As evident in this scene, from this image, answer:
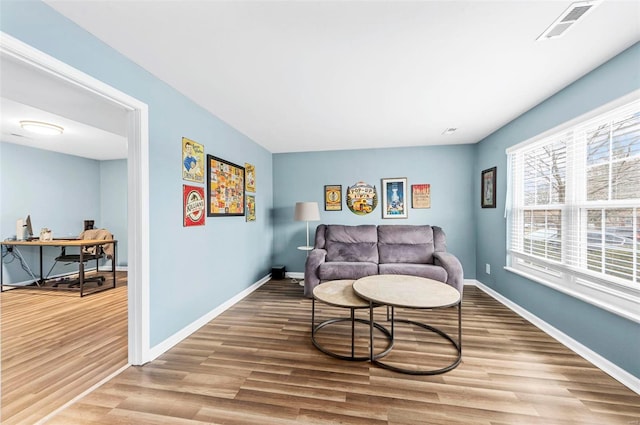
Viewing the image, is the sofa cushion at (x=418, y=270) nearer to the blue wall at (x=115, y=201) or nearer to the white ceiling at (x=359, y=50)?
the white ceiling at (x=359, y=50)

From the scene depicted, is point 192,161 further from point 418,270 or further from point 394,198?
point 394,198

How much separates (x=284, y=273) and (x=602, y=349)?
384 cm

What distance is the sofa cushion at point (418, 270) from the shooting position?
329cm

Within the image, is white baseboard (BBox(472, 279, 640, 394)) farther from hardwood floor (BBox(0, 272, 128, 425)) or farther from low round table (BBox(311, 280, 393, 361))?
hardwood floor (BBox(0, 272, 128, 425))

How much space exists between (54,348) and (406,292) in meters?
3.14

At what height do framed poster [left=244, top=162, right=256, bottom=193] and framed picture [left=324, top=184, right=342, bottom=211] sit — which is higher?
framed poster [left=244, top=162, right=256, bottom=193]

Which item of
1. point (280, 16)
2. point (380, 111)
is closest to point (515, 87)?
point (380, 111)

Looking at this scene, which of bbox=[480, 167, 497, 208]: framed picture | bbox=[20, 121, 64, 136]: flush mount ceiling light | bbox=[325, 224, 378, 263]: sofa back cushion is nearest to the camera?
bbox=[20, 121, 64, 136]: flush mount ceiling light

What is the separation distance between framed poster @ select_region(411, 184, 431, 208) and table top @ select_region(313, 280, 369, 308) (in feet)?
7.75

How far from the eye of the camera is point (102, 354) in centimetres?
212

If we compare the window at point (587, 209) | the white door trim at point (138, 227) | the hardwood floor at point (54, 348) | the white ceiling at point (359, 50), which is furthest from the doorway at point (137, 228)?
the window at point (587, 209)

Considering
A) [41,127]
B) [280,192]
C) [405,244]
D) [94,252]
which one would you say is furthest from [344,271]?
[41,127]

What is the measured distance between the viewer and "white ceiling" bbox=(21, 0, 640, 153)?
1.39 metres

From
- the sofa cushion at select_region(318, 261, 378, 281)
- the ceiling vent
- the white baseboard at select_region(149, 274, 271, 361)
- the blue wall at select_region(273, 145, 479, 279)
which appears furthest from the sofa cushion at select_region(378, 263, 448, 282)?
the ceiling vent
